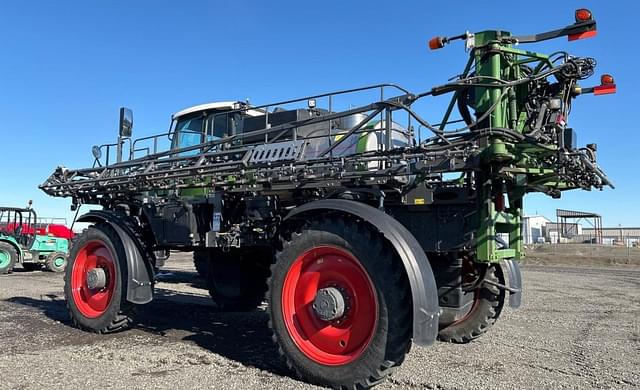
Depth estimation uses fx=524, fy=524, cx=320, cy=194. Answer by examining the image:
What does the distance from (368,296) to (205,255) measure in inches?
202

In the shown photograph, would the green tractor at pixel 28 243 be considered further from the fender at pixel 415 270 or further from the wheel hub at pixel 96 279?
the fender at pixel 415 270

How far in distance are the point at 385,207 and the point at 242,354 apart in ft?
7.62

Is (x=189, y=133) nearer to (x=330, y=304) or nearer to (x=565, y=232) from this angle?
(x=330, y=304)

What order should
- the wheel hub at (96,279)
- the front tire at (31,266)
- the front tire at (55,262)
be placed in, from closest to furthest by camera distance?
the wheel hub at (96,279), the front tire at (55,262), the front tire at (31,266)

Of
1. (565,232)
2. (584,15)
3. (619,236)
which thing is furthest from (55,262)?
(619,236)

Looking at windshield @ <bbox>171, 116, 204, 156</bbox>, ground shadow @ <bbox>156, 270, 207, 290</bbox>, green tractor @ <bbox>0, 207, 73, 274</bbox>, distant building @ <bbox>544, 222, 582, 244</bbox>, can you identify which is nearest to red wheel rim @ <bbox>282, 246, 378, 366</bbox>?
windshield @ <bbox>171, 116, 204, 156</bbox>

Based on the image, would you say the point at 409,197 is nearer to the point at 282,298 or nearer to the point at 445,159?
the point at 445,159

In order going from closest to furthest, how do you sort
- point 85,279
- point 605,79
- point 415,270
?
point 415,270
point 605,79
point 85,279

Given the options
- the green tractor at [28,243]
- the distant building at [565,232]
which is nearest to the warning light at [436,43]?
the green tractor at [28,243]

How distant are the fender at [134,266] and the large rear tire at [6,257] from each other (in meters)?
13.4

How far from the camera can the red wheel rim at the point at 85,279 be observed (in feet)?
23.8

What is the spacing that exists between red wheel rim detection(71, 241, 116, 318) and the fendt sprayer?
0.28 m

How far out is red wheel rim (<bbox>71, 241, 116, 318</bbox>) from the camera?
726 cm

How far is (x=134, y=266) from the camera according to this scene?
6875 millimetres
